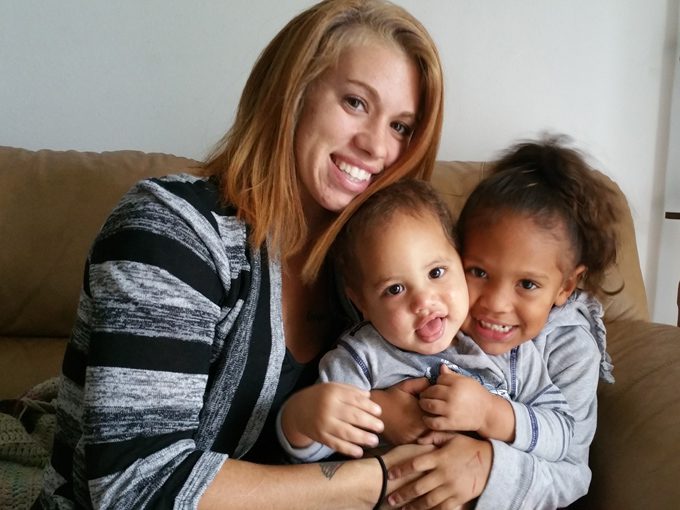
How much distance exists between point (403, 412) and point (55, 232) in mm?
1122

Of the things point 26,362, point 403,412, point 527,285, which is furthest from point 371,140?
point 26,362

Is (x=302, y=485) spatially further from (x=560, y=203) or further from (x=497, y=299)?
(x=560, y=203)

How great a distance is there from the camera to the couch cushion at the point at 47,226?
5.78ft

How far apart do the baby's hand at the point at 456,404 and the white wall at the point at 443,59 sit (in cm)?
127

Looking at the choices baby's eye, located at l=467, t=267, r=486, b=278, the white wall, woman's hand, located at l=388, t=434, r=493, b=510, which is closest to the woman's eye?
baby's eye, located at l=467, t=267, r=486, b=278

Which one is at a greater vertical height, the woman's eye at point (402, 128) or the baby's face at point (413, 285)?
the woman's eye at point (402, 128)

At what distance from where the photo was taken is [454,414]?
1100mm

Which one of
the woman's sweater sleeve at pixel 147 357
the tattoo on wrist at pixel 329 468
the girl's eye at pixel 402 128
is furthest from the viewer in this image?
the girl's eye at pixel 402 128

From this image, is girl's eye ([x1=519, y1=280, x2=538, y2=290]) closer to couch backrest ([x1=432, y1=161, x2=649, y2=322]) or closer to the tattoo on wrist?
the tattoo on wrist

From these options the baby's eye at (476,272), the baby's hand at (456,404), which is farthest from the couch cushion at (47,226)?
the baby's hand at (456,404)

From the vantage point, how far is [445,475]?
110 cm

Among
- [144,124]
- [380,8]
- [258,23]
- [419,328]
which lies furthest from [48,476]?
[258,23]

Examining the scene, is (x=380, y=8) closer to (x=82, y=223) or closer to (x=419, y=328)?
(x=419, y=328)

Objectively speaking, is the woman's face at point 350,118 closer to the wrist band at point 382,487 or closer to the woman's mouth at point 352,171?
the woman's mouth at point 352,171
